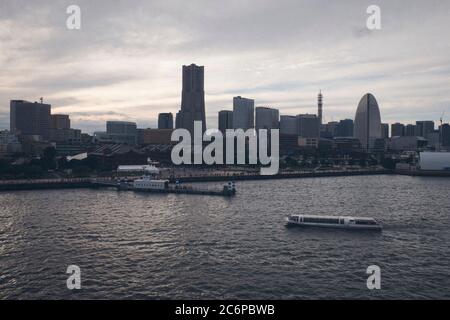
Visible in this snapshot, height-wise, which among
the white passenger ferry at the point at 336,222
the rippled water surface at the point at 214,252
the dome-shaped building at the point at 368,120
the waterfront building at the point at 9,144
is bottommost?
the rippled water surface at the point at 214,252

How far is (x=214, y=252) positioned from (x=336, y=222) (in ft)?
29.8

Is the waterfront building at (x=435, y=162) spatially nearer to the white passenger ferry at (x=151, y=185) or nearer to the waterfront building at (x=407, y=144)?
the white passenger ferry at (x=151, y=185)

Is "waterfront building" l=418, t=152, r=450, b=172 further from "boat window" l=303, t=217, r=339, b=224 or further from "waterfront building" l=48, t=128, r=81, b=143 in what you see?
"waterfront building" l=48, t=128, r=81, b=143

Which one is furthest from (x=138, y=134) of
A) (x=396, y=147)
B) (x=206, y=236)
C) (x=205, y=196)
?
(x=206, y=236)

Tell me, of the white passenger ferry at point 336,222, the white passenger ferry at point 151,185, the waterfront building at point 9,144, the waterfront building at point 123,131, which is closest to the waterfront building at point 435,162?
the white passenger ferry at point 151,185

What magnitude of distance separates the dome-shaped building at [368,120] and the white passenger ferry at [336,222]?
441 feet

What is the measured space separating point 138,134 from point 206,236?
459 feet

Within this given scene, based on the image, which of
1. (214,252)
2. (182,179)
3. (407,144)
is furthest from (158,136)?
(214,252)

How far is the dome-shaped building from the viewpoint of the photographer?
150750 mm

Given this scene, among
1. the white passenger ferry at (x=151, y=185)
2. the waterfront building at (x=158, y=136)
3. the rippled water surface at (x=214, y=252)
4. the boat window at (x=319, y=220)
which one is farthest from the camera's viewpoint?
the waterfront building at (x=158, y=136)

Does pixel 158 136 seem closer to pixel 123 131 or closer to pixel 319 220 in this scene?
pixel 123 131

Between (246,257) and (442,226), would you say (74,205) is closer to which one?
(246,257)

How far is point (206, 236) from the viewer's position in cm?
2066

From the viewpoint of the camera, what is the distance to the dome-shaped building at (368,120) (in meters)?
151
